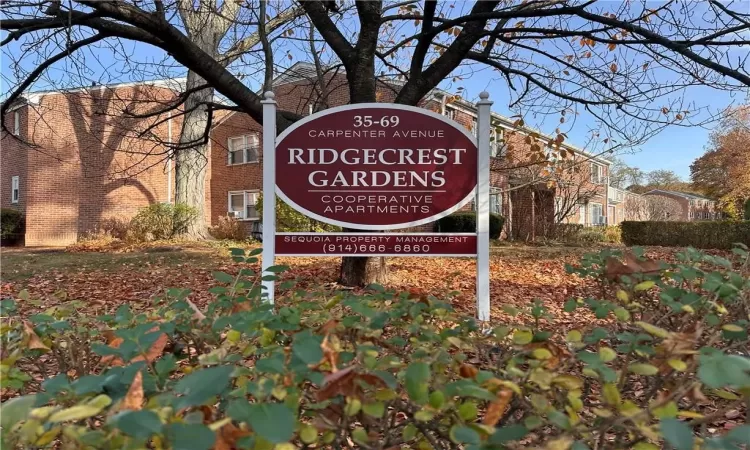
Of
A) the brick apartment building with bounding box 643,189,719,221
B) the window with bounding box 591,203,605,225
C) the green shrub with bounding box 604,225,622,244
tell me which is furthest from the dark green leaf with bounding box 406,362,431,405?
the brick apartment building with bounding box 643,189,719,221

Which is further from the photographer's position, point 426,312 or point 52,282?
point 52,282

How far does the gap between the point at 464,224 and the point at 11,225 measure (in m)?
15.3

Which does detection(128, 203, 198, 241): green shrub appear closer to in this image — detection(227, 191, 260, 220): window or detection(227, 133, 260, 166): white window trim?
detection(227, 191, 260, 220): window

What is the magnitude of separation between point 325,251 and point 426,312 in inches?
99.6

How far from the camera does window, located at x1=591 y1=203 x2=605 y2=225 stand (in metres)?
28.0

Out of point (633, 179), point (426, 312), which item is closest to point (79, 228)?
point (426, 312)

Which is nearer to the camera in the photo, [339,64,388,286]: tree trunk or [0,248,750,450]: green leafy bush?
[0,248,750,450]: green leafy bush

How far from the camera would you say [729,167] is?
33000mm

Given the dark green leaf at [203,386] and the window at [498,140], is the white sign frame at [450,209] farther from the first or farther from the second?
the dark green leaf at [203,386]

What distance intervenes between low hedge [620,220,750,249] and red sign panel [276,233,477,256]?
14110 mm

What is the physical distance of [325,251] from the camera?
4.16 metres

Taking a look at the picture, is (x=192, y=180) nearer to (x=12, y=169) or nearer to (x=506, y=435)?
(x=12, y=169)

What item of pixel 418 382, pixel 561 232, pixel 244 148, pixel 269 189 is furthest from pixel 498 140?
pixel 244 148

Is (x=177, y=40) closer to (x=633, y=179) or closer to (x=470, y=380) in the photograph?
(x=470, y=380)
